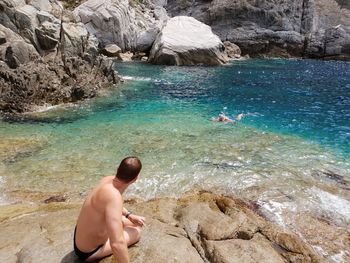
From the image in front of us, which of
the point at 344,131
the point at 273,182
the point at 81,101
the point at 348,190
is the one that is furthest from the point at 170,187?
the point at 81,101

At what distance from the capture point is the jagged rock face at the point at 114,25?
2124 inches

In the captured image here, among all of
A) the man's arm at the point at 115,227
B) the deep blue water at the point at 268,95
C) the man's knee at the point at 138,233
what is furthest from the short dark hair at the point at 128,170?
the deep blue water at the point at 268,95

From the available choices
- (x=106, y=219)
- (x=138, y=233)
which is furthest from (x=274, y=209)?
(x=106, y=219)

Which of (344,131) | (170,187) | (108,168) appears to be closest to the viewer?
(170,187)

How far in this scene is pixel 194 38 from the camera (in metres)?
49.3

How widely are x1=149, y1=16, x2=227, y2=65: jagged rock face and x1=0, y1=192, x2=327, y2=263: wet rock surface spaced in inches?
1575

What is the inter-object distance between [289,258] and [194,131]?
35.4ft

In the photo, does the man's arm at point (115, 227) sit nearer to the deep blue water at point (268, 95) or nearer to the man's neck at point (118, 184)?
the man's neck at point (118, 184)

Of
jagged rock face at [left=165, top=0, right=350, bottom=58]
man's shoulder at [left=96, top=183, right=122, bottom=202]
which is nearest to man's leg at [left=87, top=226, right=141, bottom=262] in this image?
man's shoulder at [left=96, top=183, right=122, bottom=202]

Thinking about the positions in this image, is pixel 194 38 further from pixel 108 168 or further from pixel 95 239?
pixel 95 239

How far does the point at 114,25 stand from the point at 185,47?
14334 millimetres

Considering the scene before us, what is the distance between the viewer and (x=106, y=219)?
18.1ft

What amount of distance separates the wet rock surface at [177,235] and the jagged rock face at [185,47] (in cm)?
4001

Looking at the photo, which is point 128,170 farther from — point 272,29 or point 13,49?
point 272,29
